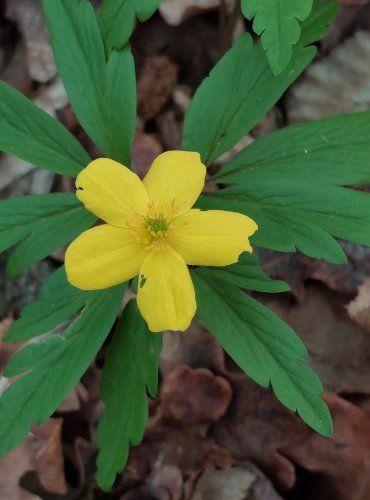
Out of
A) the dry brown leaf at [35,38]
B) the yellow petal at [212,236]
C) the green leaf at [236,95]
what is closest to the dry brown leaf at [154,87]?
the dry brown leaf at [35,38]

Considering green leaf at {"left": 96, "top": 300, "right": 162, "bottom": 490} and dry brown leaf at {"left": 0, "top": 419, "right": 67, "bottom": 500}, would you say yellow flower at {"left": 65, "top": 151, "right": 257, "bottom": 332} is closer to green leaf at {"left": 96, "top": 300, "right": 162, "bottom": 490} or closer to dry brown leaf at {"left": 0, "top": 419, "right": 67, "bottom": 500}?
green leaf at {"left": 96, "top": 300, "right": 162, "bottom": 490}

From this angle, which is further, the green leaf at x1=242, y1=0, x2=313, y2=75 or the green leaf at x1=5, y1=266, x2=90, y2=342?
the green leaf at x1=5, y1=266, x2=90, y2=342

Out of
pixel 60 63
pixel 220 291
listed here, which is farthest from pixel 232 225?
pixel 60 63

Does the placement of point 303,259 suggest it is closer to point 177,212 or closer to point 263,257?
point 263,257

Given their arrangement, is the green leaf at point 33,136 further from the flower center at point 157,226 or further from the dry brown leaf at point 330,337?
the dry brown leaf at point 330,337

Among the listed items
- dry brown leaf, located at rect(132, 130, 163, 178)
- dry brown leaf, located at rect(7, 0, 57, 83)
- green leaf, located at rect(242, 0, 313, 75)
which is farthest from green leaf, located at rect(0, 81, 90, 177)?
dry brown leaf, located at rect(7, 0, 57, 83)

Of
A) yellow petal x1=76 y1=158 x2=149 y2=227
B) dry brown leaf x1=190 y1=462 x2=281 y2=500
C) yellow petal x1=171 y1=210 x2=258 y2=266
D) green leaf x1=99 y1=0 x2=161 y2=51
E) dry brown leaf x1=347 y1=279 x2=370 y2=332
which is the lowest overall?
dry brown leaf x1=190 y1=462 x2=281 y2=500

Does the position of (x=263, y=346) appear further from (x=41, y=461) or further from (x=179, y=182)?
(x=41, y=461)
